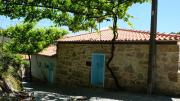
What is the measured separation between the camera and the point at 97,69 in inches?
738

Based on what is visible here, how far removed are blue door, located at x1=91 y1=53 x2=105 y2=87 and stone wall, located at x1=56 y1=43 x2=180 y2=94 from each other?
11.5 inches

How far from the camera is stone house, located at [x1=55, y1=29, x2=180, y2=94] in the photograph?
1509 cm

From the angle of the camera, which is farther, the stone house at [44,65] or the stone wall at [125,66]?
the stone house at [44,65]

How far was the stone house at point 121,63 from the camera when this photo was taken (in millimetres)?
15094

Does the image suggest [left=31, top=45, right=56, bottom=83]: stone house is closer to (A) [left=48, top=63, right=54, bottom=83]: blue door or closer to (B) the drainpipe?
(A) [left=48, top=63, right=54, bottom=83]: blue door

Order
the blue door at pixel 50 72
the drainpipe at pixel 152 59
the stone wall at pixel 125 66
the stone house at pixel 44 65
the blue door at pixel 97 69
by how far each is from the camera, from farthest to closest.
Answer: the blue door at pixel 50 72
the stone house at pixel 44 65
the blue door at pixel 97 69
the drainpipe at pixel 152 59
the stone wall at pixel 125 66

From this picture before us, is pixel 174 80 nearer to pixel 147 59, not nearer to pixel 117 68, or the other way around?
pixel 147 59

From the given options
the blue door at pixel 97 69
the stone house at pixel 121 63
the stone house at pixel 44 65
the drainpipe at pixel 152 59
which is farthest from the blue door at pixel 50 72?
the drainpipe at pixel 152 59

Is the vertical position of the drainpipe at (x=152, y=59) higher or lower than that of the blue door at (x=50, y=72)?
higher

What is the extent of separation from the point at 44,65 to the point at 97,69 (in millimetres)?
9162

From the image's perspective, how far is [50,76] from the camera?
24719 mm

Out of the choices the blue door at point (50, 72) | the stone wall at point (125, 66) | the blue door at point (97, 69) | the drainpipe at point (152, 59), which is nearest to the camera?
the stone wall at point (125, 66)

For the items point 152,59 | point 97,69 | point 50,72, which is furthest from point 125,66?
point 50,72

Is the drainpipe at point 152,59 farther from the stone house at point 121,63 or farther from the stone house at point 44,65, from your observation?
the stone house at point 44,65
